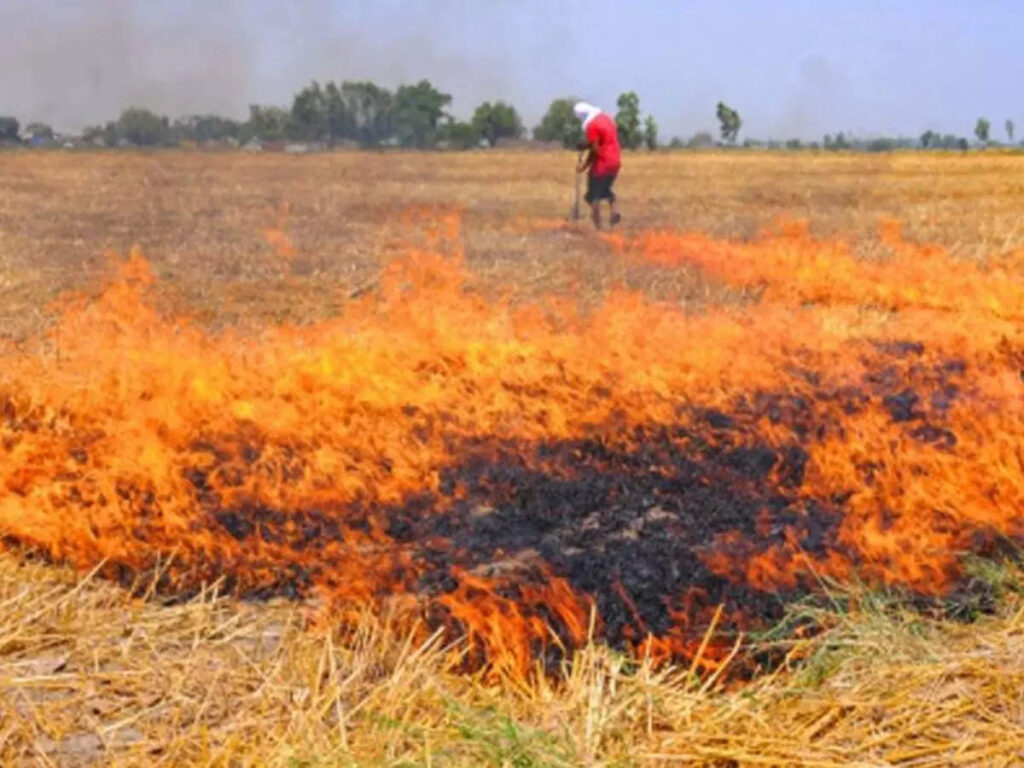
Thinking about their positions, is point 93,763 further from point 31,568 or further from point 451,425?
point 451,425

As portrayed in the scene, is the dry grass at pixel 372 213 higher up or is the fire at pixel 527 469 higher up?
the dry grass at pixel 372 213

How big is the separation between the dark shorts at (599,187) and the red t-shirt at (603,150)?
70 mm

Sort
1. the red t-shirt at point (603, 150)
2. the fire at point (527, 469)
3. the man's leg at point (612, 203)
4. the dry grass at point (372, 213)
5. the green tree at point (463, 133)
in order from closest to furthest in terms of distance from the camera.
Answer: the fire at point (527, 469) → the dry grass at point (372, 213) → the red t-shirt at point (603, 150) → the man's leg at point (612, 203) → the green tree at point (463, 133)

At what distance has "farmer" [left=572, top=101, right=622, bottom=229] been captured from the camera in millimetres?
15258

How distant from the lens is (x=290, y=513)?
17.6ft

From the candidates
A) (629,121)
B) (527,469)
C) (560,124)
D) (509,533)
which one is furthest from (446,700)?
(629,121)

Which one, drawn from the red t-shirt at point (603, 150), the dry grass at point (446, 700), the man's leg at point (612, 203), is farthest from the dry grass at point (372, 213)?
the dry grass at point (446, 700)

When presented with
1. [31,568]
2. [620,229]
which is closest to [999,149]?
[620,229]

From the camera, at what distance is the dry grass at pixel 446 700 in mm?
3527

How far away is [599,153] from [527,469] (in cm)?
1010

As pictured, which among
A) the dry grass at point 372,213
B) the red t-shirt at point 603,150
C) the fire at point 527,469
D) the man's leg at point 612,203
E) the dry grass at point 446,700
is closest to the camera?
the dry grass at point 446,700

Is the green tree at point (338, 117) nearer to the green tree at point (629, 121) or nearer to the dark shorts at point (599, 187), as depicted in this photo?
the dark shorts at point (599, 187)

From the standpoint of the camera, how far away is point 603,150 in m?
Result: 15.3

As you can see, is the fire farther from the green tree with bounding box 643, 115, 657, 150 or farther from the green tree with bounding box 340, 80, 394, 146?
the green tree with bounding box 643, 115, 657, 150
